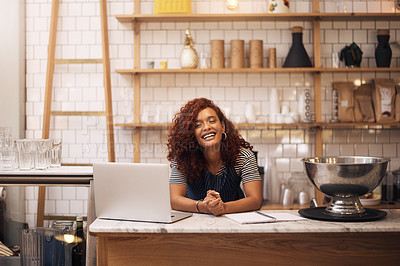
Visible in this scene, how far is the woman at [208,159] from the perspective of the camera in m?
2.68

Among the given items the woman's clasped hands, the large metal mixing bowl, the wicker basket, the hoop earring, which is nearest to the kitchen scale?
the large metal mixing bowl

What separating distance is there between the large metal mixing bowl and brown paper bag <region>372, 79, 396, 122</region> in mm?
2308

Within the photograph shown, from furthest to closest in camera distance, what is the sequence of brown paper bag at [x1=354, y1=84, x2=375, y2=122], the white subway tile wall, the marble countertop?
the white subway tile wall, brown paper bag at [x1=354, y1=84, x2=375, y2=122], the marble countertop

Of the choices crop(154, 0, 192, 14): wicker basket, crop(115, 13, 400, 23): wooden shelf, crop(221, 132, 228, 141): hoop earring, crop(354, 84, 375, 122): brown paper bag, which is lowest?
crop(221, 132, 228, 141): hoop earring

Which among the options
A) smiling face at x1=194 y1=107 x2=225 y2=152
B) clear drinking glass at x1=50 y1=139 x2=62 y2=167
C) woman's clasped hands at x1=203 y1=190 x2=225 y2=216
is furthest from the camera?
smiling face at x1=194 y1=107 x2=225 y2=152

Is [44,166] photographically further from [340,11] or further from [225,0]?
[340,11]

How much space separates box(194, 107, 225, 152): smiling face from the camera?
2.67 m

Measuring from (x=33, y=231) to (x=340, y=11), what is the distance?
3.49 meters

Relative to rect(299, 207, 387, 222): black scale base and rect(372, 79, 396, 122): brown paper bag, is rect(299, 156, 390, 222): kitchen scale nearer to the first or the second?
rect(299, 207, 387, 222): black scale base

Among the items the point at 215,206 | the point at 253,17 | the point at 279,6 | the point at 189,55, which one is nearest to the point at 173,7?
the point at 189,55

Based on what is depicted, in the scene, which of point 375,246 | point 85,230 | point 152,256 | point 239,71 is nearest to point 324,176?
point 375,246

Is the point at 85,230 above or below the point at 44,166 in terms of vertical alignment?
below

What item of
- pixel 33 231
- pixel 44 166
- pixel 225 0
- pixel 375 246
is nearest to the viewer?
pixel 375 246

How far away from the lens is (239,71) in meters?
4.14
